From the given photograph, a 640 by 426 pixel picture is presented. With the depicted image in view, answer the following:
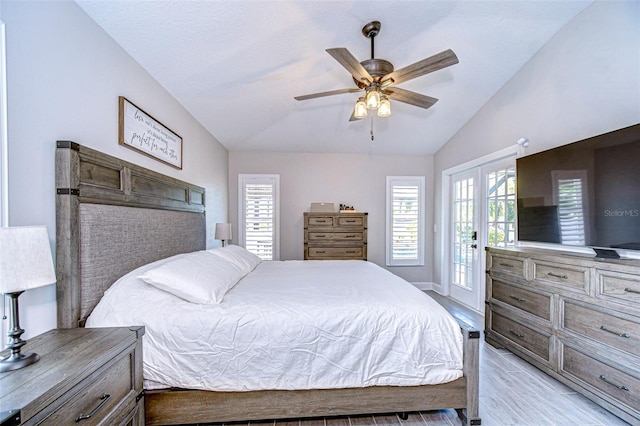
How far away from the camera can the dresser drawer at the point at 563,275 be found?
77.2 inches

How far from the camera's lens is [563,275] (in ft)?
6.91

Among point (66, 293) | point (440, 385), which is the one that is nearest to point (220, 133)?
→ point (66, 293)

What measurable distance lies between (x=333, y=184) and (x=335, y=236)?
961 millimetres

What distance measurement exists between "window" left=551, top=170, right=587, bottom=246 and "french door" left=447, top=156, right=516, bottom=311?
0.85 meters

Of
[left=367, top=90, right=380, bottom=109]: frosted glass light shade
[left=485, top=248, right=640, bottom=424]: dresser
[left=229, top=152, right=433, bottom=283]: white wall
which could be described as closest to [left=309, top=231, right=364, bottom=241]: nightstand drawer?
[left=229, top=152, right=433, bottom=283]: white wall

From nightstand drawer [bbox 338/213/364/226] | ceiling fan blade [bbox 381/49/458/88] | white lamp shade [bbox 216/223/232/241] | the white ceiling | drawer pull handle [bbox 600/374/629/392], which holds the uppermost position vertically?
the white ceiling

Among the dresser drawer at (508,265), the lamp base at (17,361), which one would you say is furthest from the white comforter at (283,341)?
the dresser drawer at (508,265)

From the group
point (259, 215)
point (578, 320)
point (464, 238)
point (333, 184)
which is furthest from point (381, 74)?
point (259, 215)

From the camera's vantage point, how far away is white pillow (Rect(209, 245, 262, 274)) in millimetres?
2556

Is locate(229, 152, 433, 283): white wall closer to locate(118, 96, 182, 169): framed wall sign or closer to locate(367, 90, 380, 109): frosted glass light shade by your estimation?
locate(118, 96, 182, 169): framed wall sign

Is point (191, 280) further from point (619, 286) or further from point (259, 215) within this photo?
point (259, 215)

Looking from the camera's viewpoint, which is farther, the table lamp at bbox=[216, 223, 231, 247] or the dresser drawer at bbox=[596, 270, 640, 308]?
the table lamp at bbox=[216, 223, 231, 247]

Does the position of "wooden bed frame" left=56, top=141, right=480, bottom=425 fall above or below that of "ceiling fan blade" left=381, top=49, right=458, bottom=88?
below

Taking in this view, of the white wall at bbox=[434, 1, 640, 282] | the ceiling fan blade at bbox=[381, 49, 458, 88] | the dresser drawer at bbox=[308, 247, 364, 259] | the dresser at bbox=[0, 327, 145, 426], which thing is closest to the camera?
the dresser at bbox=[0, 327, 145, 426]
